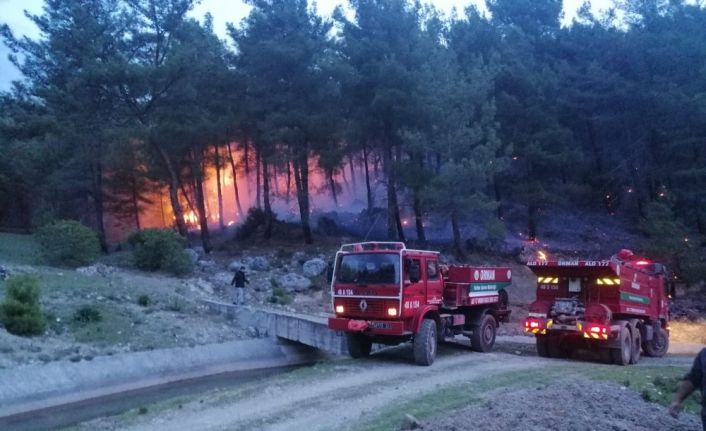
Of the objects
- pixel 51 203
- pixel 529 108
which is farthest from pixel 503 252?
pixel 51 203

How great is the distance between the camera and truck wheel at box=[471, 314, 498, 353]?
736 inches

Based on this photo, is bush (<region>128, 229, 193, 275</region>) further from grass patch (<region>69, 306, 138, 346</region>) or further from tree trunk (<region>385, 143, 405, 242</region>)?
tree trunk (<region>385, 143, 405, 242</region>)

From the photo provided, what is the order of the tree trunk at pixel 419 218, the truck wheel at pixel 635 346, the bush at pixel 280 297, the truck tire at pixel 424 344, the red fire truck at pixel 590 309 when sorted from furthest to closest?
the tree trunk at pixel 419 218 → the bush at pixel 280 297 → the truck wheel at pixel 635 346 → the red fire truck at pixel 590 309 → the truck tire at pixel 424 344

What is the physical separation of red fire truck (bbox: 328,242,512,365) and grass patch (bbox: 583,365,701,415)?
3.96m

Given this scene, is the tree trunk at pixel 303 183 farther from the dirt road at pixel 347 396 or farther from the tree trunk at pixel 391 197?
the dirt road at pixel 347 396

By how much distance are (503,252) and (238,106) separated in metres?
20.3

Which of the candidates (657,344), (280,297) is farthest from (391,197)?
(657,344)

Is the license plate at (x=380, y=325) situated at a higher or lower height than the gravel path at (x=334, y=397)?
higher

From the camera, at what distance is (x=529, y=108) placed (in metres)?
38.8

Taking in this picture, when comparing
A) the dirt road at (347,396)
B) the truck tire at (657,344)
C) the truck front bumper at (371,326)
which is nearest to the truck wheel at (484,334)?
the dirt road at (347,396)

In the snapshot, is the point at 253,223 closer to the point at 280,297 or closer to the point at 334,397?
the point at 280,297

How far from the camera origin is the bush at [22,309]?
18.5 m

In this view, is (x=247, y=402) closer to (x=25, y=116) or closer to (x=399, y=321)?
(x=399, y=321)

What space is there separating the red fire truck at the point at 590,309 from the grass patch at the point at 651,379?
3.37 feet
